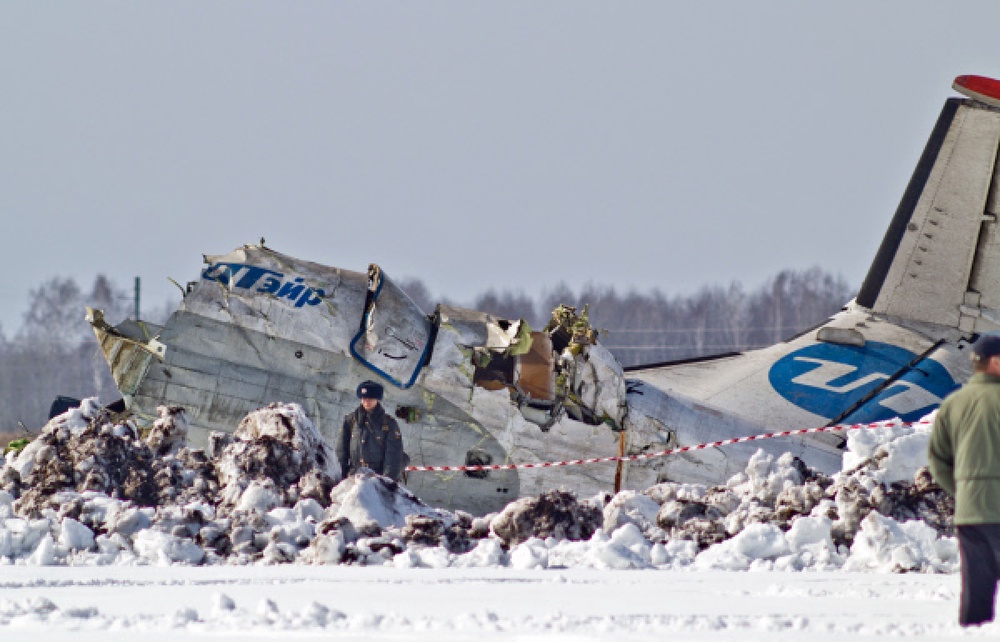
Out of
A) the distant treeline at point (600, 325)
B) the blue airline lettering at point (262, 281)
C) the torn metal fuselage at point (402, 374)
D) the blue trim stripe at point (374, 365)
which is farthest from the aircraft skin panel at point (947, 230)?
the distant treeline at point (600, 325)

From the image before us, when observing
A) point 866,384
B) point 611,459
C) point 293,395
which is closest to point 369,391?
point 293,395

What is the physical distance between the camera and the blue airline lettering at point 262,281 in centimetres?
1463

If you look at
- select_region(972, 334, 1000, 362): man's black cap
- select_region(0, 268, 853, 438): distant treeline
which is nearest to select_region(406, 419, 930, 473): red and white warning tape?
select_region(972, 334, 1000, 362): man's black cap

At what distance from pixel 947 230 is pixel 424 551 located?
969 cm

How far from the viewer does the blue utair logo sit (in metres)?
17.2

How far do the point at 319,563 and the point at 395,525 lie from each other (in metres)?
1.35

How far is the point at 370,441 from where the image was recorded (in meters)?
13.0

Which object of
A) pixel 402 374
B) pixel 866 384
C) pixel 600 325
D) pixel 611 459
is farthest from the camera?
pixel 600 325

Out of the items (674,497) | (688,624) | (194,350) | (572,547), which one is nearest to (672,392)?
(674,497)

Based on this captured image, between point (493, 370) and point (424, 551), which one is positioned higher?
point (493, 370)

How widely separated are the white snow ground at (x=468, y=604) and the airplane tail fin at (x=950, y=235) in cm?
833

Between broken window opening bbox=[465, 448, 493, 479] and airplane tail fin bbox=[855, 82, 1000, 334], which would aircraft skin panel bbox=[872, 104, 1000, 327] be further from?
broken window opening bbox=[465, 448, 493, 479]

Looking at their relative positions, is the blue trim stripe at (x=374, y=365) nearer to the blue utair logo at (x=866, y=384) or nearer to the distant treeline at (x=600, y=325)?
the blue utair logo at (x=866, y=384)

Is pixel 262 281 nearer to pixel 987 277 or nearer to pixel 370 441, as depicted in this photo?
pixel 370 441
